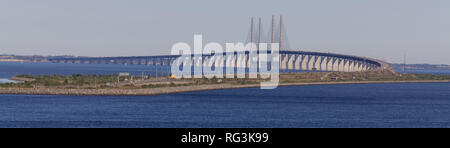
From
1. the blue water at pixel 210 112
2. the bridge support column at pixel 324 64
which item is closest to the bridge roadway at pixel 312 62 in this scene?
the bridge support column at pixel 324 64

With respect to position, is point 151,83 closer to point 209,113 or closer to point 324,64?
point 209,113

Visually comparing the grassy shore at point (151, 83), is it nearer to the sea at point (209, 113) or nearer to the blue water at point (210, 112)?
the sea at point (209, 113)

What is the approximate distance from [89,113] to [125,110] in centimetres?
304

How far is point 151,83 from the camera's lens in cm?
7281

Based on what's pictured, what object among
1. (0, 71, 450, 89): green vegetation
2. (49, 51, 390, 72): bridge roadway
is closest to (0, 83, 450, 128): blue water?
(0, 71, 450, 89): green vegetation

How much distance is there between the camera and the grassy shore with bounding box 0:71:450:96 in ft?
192

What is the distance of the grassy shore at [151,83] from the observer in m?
58.5

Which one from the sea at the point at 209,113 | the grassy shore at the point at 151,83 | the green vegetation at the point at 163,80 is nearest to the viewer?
the sea at the point at 209,113

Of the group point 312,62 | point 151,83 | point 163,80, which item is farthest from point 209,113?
point 312,62

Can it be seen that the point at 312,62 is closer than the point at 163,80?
No

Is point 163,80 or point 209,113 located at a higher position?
point 163,80

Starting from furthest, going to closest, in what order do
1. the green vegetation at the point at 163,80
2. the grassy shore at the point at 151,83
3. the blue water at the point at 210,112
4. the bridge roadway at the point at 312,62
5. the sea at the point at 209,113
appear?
1. the bridge roadway at the point at 312,62
2. the green vegetation at the point at 163,80
3. the grassy shore at the point at 151,83
4. the blue water at the point at 210,112
5. the sea at the point at 209,113

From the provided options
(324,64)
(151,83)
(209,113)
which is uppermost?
(324,64)
